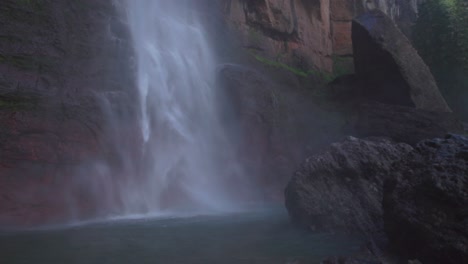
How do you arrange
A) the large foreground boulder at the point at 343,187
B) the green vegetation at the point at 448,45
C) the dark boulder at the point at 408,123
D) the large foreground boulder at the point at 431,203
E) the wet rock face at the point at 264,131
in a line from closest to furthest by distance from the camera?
the large foreground boulder at the point at 431,203 < the large foreground boulder at the point at 343,187 < the dark boulder at the point at 408,123 < the wet rock face at the point at 264,131 < the green vegetation at the point at 448,45

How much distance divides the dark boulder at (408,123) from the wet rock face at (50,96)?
9609mm

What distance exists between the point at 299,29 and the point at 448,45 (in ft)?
29.0

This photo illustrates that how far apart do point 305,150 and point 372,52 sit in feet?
17.3

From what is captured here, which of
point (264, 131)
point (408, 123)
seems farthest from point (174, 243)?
point (408, 123)

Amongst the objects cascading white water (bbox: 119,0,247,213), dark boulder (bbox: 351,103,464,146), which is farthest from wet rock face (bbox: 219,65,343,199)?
dark boulder (bbox: 351,103,464,146)

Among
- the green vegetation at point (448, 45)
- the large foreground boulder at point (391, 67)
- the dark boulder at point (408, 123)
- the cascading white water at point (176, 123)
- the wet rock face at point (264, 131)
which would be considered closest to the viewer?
the cascading white water at point (176, 123)

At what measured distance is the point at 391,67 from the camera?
19172 mm

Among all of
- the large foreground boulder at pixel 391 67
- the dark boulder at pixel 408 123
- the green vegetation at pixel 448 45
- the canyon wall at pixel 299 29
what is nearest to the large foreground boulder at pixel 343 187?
the dark boulder at pixel 408 123

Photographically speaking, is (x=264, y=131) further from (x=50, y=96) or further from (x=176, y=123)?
(x=50, y=96)

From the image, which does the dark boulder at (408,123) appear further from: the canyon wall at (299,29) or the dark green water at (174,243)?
the dark green water at (174,243)

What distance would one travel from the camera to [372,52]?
779 inches

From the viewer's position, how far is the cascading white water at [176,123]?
14.2 m

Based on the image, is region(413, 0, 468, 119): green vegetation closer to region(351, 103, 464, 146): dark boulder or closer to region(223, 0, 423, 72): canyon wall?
region(223, 0, 423, 72): canyon wall

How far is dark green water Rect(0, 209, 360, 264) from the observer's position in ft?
22.2
